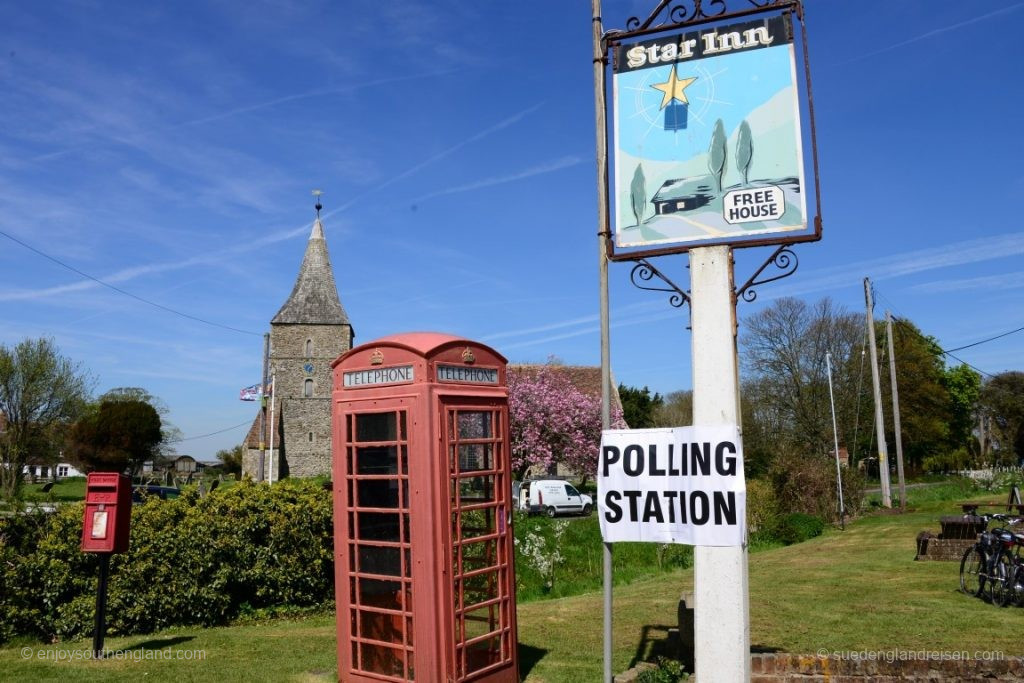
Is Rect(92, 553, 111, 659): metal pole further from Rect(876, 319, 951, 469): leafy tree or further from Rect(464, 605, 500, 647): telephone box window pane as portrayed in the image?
Rect(876, 319, 951, 469): leafy tree

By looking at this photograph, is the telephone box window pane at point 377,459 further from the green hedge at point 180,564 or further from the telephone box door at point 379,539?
the green hedge at point 180,564

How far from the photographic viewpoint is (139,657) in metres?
8.54

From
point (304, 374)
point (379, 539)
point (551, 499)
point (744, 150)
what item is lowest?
point (551, 499)

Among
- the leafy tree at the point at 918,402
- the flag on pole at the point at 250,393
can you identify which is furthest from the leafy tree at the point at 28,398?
the leafy tree at the point at 918,402

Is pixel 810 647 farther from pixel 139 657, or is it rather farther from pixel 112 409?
pixel 112 409

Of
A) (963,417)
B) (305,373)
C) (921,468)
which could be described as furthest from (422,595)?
(963,417)

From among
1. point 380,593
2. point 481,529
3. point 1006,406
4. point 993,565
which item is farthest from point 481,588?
point 1006,406

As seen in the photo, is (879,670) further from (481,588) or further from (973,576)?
(973,576)

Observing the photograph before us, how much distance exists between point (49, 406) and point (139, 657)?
137 ft

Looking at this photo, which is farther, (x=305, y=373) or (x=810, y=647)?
(x=305, y=373)

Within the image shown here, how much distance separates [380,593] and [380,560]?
323 millimetres

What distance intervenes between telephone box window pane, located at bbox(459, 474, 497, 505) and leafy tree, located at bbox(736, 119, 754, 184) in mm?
3463

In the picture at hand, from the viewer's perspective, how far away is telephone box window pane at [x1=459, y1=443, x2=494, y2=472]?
6980 mm

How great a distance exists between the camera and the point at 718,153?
649 centimetres
